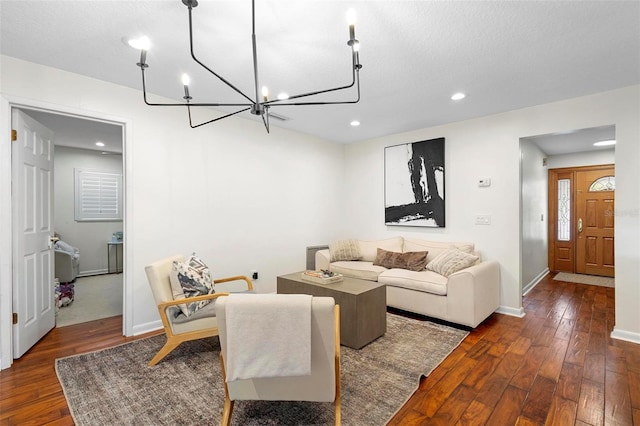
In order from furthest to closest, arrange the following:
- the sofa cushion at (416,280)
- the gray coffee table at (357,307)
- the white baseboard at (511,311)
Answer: the white baseboard at (511,311) < the sofa cushion at (416,280) < the gray coffee table at (357,307)

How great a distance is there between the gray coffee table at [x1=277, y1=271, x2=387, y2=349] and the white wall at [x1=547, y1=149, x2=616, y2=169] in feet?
17.0

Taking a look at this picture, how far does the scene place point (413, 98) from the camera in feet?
10.7

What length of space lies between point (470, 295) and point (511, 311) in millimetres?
997

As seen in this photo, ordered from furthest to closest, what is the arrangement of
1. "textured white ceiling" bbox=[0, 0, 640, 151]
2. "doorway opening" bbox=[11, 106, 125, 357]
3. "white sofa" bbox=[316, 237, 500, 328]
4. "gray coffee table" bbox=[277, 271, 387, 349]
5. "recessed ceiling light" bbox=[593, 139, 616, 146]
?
"recessed ceiling light" bbox=[593, 139, 616, 146] → "doorway opening" bbox=[11, 106, 125, 357] → "white sofa" bbox=[316, 237, 500, 328] → "gray coffee table" bbox=[277, 271, 387, 349] → "textured white ceiling" bbox=[0, 0, 640, 151]

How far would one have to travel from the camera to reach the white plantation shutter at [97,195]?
5.84 meters

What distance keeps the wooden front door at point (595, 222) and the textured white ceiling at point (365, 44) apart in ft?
11.2

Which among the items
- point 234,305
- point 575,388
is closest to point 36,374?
point 234,305

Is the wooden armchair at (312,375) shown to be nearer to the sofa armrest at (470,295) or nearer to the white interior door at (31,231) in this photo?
the sofa armrest at (470,295)

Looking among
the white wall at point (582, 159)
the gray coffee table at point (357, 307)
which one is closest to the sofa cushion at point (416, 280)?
the gray coffee table at point (357, 307)

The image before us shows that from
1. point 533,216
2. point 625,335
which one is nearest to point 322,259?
point 625,335

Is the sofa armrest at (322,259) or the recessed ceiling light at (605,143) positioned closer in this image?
the sofa armrest at (322,259)

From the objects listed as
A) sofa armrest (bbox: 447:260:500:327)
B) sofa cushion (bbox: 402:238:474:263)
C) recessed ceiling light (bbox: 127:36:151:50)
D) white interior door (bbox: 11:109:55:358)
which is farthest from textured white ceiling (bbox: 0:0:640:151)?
sofa armrest (bbox: 447:260:500:327)

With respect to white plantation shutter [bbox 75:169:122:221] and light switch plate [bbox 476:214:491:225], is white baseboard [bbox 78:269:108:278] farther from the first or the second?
light switch plate [bbox 476:214:491:225]

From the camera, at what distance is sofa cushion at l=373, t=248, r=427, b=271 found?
394cm
